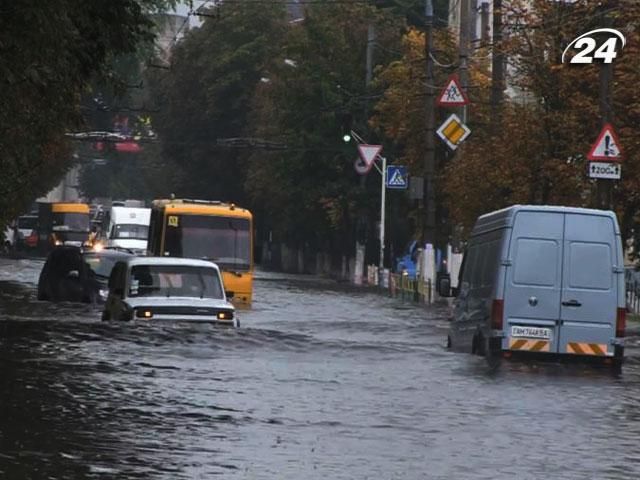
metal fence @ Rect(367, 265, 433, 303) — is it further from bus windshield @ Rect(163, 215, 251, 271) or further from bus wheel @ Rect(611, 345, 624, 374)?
bus wheel @ Rect(611, 345, 624, 374)

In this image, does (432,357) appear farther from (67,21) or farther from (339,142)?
(339,142)

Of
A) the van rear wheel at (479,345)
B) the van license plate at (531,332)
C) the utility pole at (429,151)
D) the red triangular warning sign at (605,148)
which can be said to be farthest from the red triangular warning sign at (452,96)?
the van license plate at (531,332)

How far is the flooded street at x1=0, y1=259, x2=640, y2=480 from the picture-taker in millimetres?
14180

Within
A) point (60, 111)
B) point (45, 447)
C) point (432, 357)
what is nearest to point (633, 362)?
point (432, 357)

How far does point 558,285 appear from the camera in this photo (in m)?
25.2

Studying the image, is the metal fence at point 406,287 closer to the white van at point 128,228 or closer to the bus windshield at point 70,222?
the white van at point 128,228

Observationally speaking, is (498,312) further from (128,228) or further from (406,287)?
(128,228)

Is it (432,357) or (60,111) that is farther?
(432,357)

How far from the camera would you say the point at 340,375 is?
2306cm

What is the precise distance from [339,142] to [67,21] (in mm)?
70251

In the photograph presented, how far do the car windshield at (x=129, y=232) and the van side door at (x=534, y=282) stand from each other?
46797 mm

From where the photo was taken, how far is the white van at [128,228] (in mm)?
70625

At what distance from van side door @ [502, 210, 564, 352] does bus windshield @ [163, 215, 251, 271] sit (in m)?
21.5

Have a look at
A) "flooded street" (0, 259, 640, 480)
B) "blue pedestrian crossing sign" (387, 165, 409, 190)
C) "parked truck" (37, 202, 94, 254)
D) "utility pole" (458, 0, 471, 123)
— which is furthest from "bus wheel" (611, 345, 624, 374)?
"parked truck" (37, 202, 94, 254)
